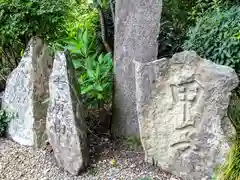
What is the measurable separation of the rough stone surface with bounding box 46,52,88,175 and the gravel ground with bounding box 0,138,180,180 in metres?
0.12

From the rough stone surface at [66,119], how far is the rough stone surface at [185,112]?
1.38ft

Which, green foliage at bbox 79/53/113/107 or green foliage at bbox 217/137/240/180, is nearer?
green foliage at bbox 217/137/240/180

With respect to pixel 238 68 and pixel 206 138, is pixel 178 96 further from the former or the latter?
pixel 238 68

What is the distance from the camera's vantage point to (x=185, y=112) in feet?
7.55

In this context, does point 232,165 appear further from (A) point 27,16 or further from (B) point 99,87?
(A) point 27,16

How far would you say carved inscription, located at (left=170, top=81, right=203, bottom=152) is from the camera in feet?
7.38

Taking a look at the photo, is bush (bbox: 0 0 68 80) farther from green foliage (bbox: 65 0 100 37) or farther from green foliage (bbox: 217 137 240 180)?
green foliage (bbox: 217 137 240 180)

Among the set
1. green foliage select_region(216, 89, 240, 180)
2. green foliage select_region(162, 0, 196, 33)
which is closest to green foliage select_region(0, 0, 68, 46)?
green foliage select_region(162, 0, 196, 33)

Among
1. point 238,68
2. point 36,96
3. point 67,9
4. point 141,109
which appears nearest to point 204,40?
point 238,68

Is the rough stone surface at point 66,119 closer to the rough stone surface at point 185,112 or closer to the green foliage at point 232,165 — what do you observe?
the rough stone surface at point 185,112

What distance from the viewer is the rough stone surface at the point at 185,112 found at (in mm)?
2174

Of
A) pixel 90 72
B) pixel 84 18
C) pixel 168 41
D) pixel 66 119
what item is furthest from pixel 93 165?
pixel 84 18

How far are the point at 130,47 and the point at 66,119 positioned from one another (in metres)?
0.71

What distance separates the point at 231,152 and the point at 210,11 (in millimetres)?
1820
